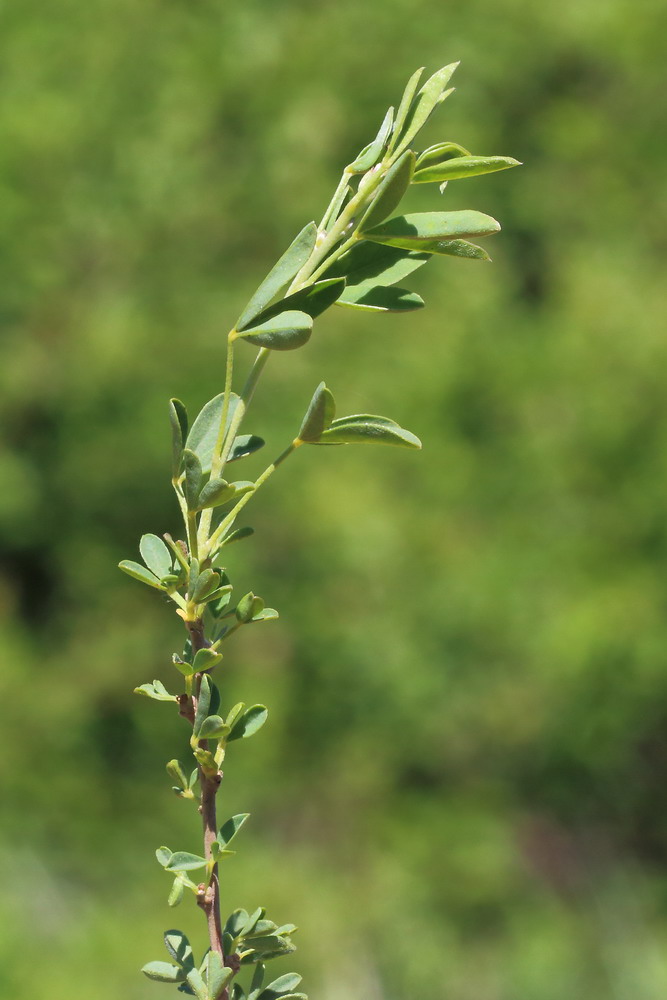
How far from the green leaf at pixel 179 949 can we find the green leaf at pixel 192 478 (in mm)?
105

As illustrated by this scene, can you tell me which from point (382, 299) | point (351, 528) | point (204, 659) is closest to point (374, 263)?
point (382, 299)

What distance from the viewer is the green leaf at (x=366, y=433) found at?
0.29 metres

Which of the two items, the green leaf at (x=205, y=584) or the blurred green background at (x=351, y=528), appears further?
the blurred green background at (x=351, y=528)

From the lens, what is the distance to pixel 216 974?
25cm

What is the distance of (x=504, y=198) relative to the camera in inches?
167

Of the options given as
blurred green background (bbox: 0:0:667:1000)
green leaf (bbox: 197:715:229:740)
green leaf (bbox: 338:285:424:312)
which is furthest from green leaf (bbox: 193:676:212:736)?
blurred green background (bbox: 0:0:667:1000)

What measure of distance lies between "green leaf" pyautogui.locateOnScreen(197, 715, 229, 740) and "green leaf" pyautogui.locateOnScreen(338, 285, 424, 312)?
112mm

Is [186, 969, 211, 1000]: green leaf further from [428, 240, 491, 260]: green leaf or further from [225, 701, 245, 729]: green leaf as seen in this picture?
[428, 240, 491, 260]: green leaf

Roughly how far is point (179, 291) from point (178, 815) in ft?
5.49

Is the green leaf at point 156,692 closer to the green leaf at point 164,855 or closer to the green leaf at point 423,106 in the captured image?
the green leaf at point 164,855

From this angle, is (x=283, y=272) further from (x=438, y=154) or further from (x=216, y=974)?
(x=216, y=974)

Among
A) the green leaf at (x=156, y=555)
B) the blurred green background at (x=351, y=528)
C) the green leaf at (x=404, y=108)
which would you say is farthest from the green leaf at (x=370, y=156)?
the blurred green background at (x=351, y=528)

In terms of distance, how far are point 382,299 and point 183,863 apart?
0.16 m

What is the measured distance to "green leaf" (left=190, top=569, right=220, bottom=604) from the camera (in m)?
0.26
